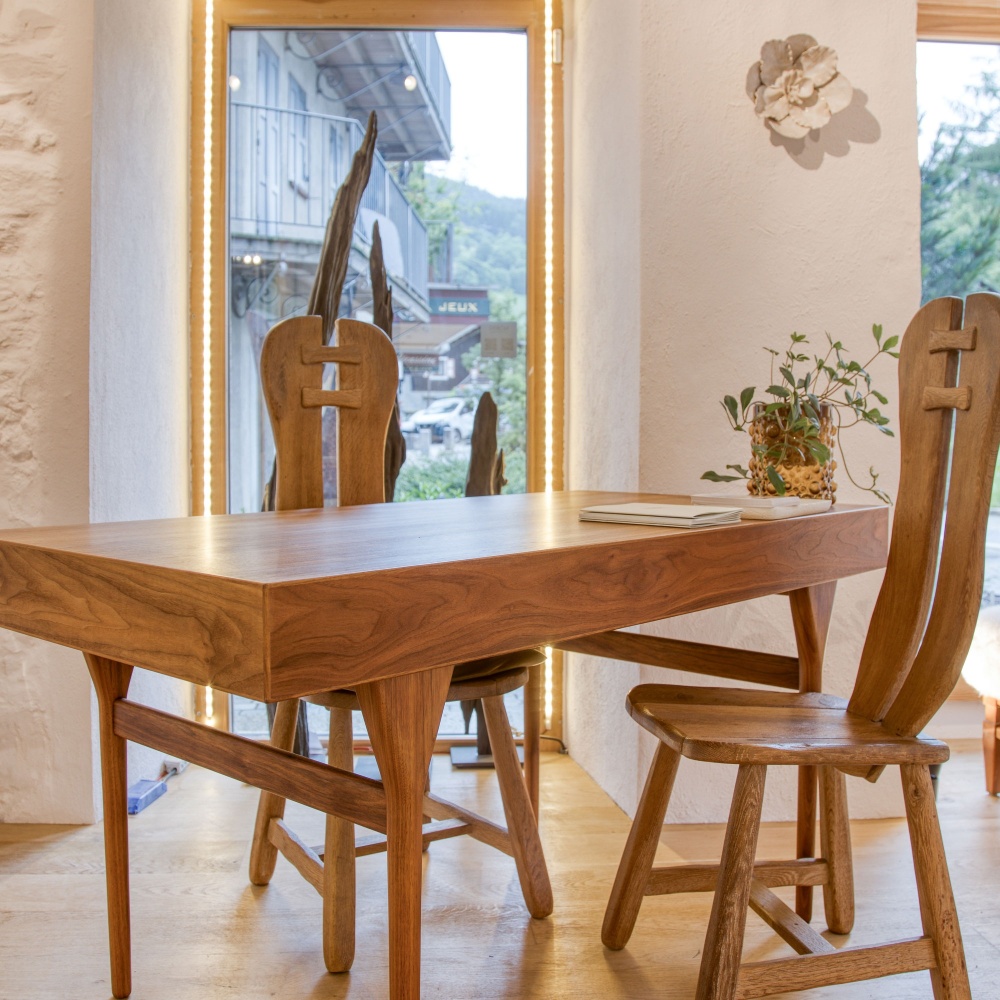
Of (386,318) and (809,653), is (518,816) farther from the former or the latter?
(386,318)

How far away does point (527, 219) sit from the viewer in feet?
9.96

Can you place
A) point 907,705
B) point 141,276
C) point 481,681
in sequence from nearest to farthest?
1. point 907,705
2. point 481,681
3. point 141,276

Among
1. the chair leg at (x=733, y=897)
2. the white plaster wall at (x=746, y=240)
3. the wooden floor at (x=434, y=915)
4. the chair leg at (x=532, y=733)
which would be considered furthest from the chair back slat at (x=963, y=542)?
the white plaster wall at (x=746, y=240)

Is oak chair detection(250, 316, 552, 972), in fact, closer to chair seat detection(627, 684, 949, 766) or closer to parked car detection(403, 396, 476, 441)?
chair seat detection(627, 684, 949, 766)

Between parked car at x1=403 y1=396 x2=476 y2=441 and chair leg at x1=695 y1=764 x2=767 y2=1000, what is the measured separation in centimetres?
192

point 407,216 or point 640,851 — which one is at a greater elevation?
point 407,216

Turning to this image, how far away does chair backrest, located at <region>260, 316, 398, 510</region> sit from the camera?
6.63 ft

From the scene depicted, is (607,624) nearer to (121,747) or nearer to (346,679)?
(346,679)

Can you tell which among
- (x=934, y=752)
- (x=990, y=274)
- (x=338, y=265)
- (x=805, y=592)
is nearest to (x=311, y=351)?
(x=338, y=265)

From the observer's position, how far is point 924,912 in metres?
1.31

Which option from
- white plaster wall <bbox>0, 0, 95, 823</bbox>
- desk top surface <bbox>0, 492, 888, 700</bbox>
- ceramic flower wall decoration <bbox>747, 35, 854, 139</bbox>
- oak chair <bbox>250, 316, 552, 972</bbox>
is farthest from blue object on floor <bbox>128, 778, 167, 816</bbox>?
ceramic flower wall decoration <bbox>747, 35, 854, 139</bbox>

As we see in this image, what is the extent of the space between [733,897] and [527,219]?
2.26 m

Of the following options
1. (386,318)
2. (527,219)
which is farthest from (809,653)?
(527,219)

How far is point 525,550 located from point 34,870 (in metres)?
1.60
